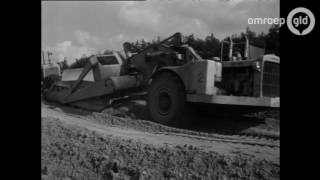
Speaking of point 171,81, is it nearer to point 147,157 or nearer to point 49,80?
point 147,157

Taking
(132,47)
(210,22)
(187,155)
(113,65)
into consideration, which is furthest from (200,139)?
(113,65)

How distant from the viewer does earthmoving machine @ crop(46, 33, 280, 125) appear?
5035 mm

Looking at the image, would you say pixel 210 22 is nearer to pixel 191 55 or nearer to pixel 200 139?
pixel 200 139

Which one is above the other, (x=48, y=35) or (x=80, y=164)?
(x=48, y=35)

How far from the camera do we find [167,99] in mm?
5777

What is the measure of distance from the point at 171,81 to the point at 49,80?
3.25 m

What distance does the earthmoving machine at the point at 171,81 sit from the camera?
5.04 meters
